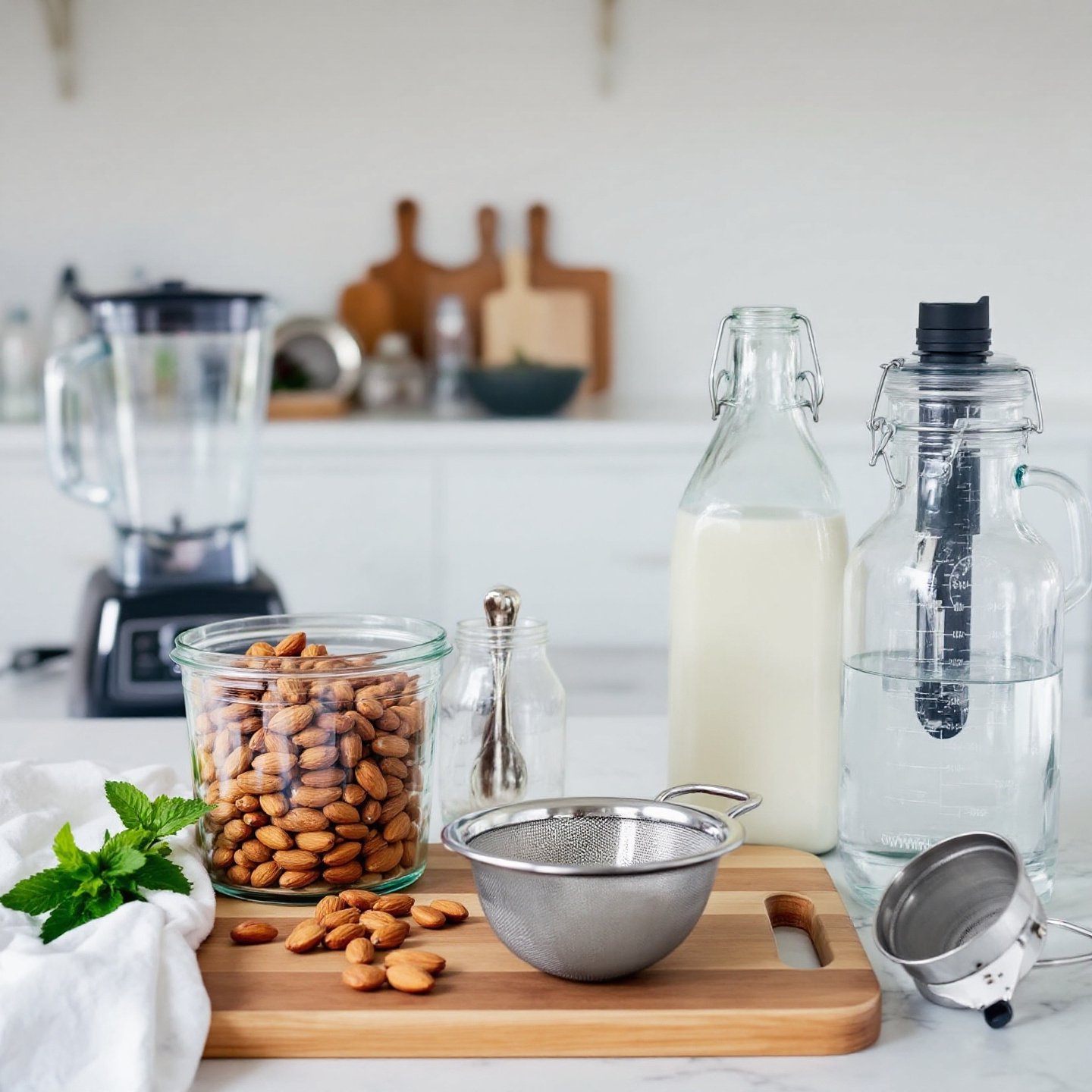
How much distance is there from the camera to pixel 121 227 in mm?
2797

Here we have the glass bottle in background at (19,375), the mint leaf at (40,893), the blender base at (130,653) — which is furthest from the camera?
the glass bottle in background at (19,375)

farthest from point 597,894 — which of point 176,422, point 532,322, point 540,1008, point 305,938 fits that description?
point 532,322

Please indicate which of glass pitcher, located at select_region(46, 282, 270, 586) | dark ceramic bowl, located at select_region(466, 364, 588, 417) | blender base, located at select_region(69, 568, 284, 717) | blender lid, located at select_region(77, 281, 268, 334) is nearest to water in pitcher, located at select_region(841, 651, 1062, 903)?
blender base, located at select_region(69, 568, 284, 717)

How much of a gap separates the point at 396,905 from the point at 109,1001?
0.56ft

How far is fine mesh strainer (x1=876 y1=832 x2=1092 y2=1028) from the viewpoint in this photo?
1.90 feet

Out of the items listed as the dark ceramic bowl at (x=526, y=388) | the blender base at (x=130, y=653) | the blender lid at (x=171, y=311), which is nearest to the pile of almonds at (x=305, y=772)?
the blender base at (x=130, y=653)

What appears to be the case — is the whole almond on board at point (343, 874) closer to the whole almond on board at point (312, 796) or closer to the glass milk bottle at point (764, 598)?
the whole almond on board at point (312, 796)

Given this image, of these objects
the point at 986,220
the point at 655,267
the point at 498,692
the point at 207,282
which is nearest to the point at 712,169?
the point at 655,267

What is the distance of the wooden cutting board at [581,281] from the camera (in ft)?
9.21

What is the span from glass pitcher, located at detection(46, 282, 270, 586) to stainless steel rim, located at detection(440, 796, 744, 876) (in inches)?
32.3

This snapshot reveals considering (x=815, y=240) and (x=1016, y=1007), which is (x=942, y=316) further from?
(x=815, y=240)

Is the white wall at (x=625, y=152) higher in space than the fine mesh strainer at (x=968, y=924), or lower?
higher

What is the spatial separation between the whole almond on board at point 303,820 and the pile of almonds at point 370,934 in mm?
36

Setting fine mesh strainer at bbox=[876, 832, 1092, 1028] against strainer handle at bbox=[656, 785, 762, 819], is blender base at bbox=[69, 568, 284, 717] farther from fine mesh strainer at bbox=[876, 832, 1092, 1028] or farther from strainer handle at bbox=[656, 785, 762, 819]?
fine mesh strainer at bbox=[876, 832, 1092, 1028]
